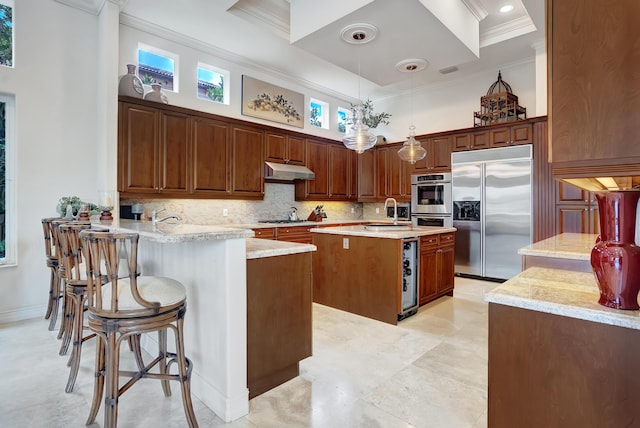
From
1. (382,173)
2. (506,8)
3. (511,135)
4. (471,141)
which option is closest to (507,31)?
(506,8)

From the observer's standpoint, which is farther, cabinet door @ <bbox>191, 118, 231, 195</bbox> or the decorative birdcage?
the decorative birdcage

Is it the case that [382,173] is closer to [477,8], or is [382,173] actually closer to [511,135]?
[511,135]

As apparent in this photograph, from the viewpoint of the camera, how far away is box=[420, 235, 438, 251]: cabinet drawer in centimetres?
369

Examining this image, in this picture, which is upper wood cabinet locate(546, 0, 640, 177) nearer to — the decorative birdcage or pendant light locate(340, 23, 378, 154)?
pendant light locate(340, 23, 378, 154)

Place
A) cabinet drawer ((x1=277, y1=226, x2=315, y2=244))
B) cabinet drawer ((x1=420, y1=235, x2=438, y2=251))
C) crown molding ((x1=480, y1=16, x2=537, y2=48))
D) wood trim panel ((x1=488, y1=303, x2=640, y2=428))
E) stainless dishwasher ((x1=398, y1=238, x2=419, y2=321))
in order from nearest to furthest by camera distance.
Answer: wood trim panel ((x1=488, y1=303, x2=640, y2=428)), stainless dishwasher ((x1=398, y1=238, x2=419, y2=321)), cabinet drawer ((x1=420, y1=235, x2=438, y2=251)), crown molding ((x1=480, y1=16, x2=537, y2=48)), cabinet drawer ((x1=277, y1=226, x2=315, y2=244))

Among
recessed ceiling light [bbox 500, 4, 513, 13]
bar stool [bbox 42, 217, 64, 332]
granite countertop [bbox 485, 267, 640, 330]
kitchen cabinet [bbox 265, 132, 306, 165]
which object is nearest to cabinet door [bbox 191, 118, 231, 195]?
kitchen cabinet [bbox 265, 132, 306, 165]

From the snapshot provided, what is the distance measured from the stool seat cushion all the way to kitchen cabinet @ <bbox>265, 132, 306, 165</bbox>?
3.59 metres

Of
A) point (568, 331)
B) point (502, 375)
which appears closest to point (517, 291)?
point (568, 331)

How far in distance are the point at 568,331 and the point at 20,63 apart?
4.86 metres

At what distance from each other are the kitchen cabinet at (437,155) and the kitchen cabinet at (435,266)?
1.76m

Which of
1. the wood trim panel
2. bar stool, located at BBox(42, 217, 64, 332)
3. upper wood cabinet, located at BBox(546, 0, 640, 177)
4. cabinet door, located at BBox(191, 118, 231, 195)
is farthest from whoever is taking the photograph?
cabinet door, located at BBox(191, 118, 231, 195)

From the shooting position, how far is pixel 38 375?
89.4 inches

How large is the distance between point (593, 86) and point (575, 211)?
14.2 feet

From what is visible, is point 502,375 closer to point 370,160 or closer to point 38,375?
point 38,375
